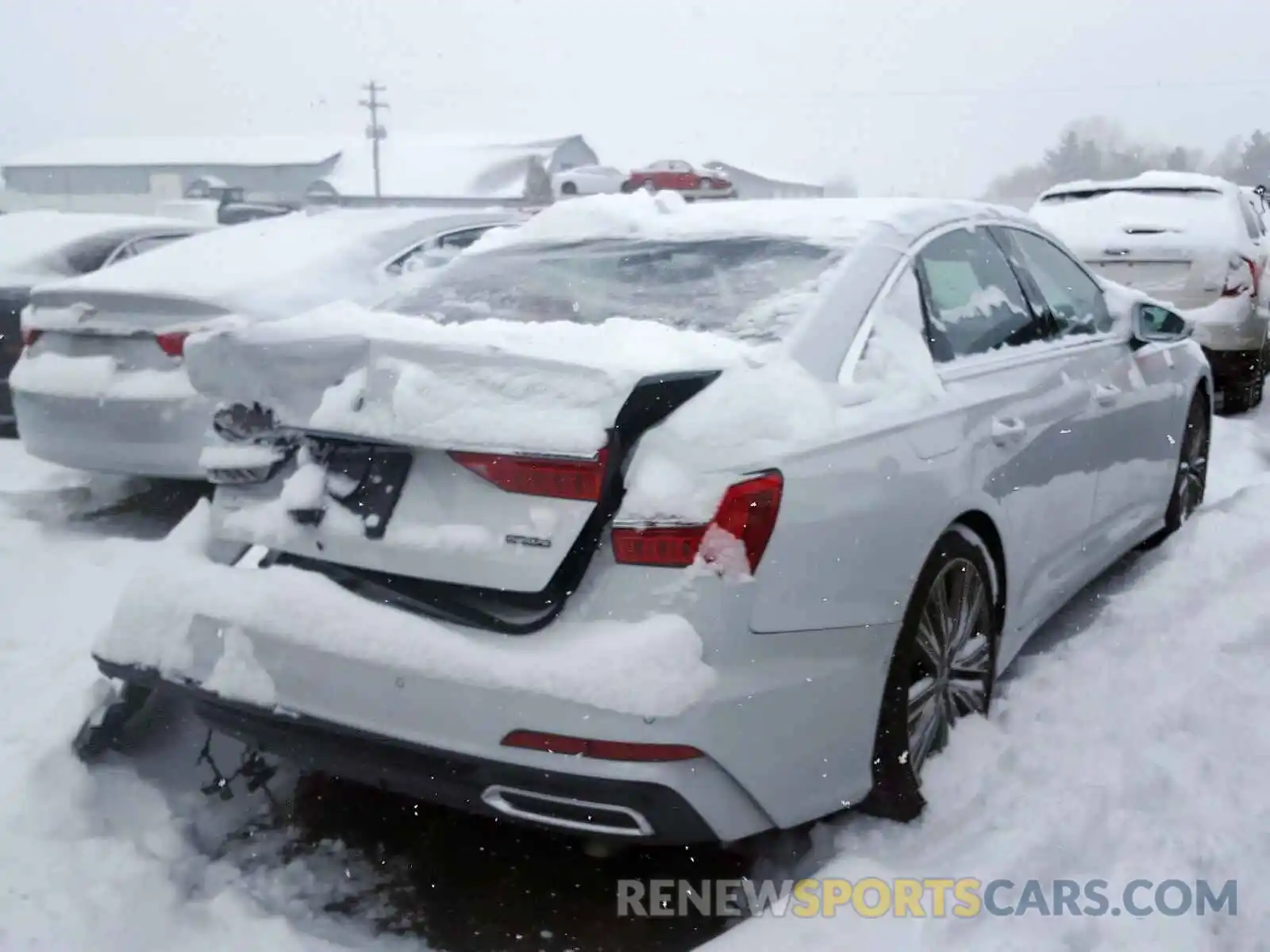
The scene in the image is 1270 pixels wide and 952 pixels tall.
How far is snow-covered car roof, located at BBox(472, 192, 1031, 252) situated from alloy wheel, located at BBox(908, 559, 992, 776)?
960 mm

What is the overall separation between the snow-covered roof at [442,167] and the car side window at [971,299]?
1951 inches

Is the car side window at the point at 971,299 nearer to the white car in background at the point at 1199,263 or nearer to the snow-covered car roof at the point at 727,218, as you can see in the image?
the snow-covered car roof at the point at 727,218

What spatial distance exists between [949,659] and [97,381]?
3854 millimetres

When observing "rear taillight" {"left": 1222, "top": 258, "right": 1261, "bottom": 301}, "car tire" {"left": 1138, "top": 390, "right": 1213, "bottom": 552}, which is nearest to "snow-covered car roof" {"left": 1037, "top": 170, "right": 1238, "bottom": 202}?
"rear taillight" {"left": 1222, "top": 258, "right": 1261, "bottom": 301}

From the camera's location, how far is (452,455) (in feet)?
8.00

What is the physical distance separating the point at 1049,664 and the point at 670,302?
181 cm

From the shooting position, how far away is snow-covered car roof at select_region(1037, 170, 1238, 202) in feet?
30.5

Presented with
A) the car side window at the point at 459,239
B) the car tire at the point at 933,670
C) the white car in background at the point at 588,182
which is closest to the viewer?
the car tire at the point at 933,670

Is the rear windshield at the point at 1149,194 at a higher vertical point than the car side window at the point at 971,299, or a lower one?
lower

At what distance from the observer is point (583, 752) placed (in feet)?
7.53

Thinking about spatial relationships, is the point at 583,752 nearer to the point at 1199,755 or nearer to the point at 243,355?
the point at 243,355

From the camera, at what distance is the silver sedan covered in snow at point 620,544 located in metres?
2.32

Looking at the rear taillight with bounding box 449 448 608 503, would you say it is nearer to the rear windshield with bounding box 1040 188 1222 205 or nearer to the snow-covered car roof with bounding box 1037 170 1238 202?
the rear windshield with bounding box 1040 188 1222 205

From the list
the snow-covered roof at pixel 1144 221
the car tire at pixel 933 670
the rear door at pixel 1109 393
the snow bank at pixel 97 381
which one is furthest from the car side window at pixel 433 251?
the snow-covered roof at pixel 1144 221
